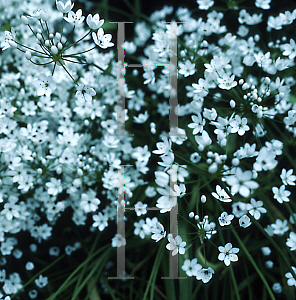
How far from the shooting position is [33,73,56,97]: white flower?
1.04 m

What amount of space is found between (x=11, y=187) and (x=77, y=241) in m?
0.46

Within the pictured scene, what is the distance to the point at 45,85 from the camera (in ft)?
3.73

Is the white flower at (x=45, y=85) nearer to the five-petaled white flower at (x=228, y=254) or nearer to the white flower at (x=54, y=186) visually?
the white flower at (x=54, y=186)

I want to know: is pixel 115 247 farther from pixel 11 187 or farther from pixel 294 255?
pixel 294 255

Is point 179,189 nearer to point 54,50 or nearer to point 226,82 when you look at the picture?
point 226,82

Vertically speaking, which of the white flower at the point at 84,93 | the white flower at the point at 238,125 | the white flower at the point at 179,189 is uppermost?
the white flower at the point at 84,93

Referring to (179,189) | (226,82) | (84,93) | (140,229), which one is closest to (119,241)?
(140,229)

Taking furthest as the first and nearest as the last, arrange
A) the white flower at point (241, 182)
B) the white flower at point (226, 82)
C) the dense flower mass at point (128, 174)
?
the dense flower mass at point (128, 174)
the white flower at point (226, 82)
the white flower at point (241, 182)

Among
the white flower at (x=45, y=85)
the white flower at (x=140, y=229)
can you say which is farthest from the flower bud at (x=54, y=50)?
the white flower at (x=140, y=229)

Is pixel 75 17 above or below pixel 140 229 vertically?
above

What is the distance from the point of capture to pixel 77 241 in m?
1.59

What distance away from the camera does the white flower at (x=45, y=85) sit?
104 cm

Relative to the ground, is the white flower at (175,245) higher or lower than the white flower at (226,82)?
lower

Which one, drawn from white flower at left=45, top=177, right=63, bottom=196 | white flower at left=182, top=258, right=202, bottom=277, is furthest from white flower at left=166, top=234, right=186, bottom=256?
white flower at left=45, top=177, right=63, bottom=196
